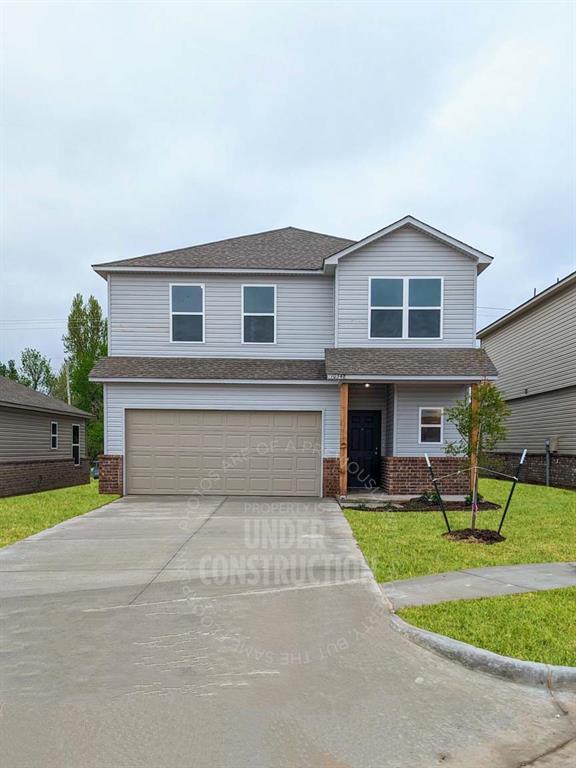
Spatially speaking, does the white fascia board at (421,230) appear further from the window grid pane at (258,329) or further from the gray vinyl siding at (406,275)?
the window grid pane at (258,329)

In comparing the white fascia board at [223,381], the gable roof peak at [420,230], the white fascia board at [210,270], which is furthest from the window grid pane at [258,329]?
the gable roof peak at [420,230]

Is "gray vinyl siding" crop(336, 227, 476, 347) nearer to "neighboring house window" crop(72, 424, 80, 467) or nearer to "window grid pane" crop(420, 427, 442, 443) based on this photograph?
"window grid pane" crop(420, 427, 442, 443)

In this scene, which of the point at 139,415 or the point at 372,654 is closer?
the point at 372,654

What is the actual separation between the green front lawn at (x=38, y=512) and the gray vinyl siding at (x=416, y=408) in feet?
26.1

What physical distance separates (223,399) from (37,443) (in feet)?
33.1

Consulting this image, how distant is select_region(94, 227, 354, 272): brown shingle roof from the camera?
50.8ft

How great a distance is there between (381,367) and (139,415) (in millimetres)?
6805

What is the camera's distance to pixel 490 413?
35.9 ft

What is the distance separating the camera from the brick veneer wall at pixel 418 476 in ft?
47.0

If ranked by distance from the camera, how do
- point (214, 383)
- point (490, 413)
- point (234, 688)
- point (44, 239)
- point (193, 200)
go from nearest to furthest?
point (234, 688) → point (490, 413) → point (214, 383) → point (193, 200) → point (44, 239)

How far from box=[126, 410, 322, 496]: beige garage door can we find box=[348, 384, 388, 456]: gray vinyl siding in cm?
135

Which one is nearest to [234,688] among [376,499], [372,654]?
[372,654]

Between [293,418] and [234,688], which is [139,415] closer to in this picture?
[293,418]

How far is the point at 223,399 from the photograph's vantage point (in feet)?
49.3
